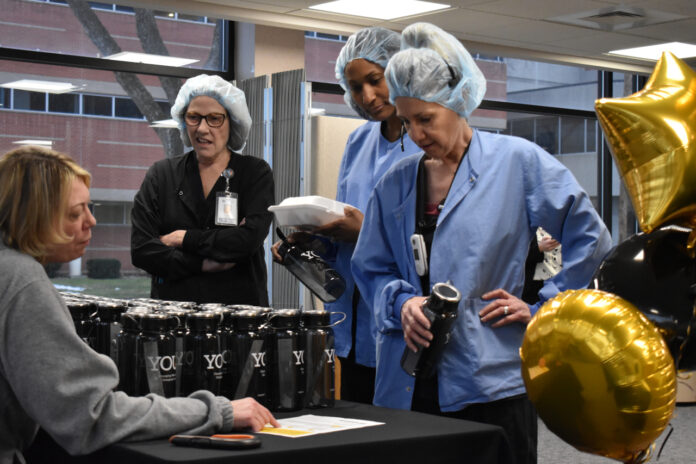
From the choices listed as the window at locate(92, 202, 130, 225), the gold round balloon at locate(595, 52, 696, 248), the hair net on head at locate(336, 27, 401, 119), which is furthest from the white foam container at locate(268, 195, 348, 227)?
the window at locate(92, 202, 130, 225)

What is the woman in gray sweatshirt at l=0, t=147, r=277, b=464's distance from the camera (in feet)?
4.87

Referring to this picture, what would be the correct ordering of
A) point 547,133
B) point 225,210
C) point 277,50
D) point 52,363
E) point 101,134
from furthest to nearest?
point 547,133 → point 277,50 → point 101,134 → point 225,210 → point 52,363

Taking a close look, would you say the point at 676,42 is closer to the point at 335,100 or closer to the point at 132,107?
the point at 335,100

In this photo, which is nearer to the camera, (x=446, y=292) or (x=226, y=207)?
(x=446, y=292)

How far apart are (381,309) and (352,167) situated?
62 centimetres

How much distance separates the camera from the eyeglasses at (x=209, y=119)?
2934 mm

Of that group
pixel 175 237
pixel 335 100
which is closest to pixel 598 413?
pixel 175 237

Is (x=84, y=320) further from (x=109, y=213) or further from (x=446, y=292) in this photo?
(x=109, y=213)

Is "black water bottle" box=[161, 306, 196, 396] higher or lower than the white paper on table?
higher

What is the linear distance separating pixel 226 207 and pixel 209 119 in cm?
30

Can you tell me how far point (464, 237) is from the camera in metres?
1.97

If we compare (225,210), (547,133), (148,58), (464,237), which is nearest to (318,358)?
(464,237)

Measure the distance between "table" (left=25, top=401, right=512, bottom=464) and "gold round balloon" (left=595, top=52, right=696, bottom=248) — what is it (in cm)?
57

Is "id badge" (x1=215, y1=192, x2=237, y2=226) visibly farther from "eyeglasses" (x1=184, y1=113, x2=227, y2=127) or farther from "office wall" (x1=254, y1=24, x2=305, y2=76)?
"office wall" (x1=254, y1=24, x2=305, y2=76)
